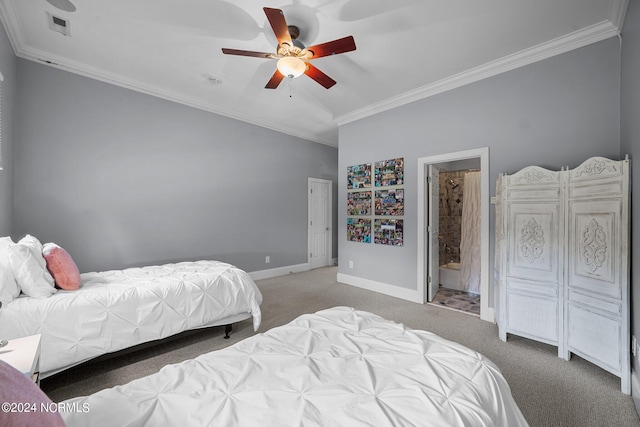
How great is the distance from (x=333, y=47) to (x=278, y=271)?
13.4 feet

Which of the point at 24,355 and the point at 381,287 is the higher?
the point at 24,355

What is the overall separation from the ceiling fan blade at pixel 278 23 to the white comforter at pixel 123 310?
2.19m

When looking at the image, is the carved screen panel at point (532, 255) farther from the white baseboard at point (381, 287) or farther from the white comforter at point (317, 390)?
the white comforter at point (317, 390)

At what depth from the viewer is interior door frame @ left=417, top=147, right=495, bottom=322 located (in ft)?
10.3

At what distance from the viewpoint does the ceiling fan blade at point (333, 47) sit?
2.10 metres

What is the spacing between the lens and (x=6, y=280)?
1797 millimetres

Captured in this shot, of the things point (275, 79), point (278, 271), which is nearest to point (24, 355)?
point (275, 79)

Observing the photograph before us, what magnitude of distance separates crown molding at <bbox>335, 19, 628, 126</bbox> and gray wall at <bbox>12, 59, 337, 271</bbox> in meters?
2.44

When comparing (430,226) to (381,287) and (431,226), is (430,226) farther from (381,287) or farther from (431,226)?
(381,287)

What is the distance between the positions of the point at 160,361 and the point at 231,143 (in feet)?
11.0

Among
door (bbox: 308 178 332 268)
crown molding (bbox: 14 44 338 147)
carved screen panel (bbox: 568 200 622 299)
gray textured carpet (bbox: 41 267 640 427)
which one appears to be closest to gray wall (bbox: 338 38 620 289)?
carved screen panel (bbox: 568 200 622 299)

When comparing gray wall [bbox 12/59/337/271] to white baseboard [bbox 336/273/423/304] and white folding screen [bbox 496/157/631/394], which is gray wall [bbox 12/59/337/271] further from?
white folding screen [bbox 496/157/631/394]

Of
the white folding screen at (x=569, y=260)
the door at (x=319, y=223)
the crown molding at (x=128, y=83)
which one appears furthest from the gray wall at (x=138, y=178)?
the white folding screen at (x=569, y=260)

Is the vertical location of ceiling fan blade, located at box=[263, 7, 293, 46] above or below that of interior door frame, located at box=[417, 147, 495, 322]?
above
